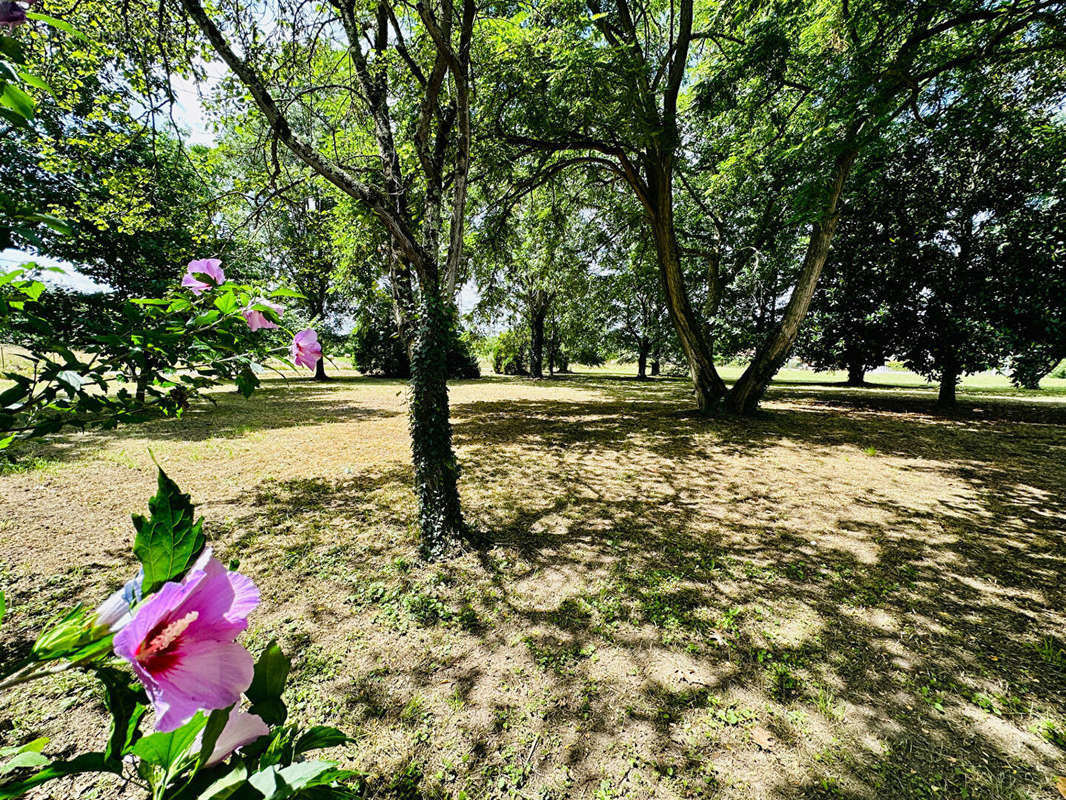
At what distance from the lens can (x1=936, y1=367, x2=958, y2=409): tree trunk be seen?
434 inches

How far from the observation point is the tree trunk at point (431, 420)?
3.79 metres

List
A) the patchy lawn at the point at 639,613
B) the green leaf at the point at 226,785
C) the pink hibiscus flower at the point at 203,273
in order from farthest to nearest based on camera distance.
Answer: the patchy lawn at the point at 639,613 < the pink hibiscus flower at the point at 203,273 < the green leaf at the point at 226,785

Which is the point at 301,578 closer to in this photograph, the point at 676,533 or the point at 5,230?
the point at 5,230

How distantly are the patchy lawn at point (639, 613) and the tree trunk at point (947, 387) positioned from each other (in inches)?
210

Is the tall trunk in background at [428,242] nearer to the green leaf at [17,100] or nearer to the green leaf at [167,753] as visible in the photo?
the green leaf at [17,100]

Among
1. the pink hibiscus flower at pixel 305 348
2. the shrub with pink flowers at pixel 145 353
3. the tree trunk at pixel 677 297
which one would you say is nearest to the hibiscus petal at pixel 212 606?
the shrub with pink flowers at pixel 145 353

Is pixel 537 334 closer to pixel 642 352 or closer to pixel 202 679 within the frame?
pixel 642 352

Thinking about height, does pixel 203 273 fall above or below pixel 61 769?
above

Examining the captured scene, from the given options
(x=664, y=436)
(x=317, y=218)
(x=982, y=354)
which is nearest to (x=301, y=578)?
(x=317, y=218)

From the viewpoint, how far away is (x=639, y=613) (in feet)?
10.7

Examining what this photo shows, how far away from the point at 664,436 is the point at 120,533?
7683 mm

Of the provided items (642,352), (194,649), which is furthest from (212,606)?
(642,352)

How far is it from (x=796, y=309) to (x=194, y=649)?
9.79 meters

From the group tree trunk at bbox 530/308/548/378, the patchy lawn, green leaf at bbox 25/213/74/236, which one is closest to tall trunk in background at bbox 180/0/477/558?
the patchy lawn
